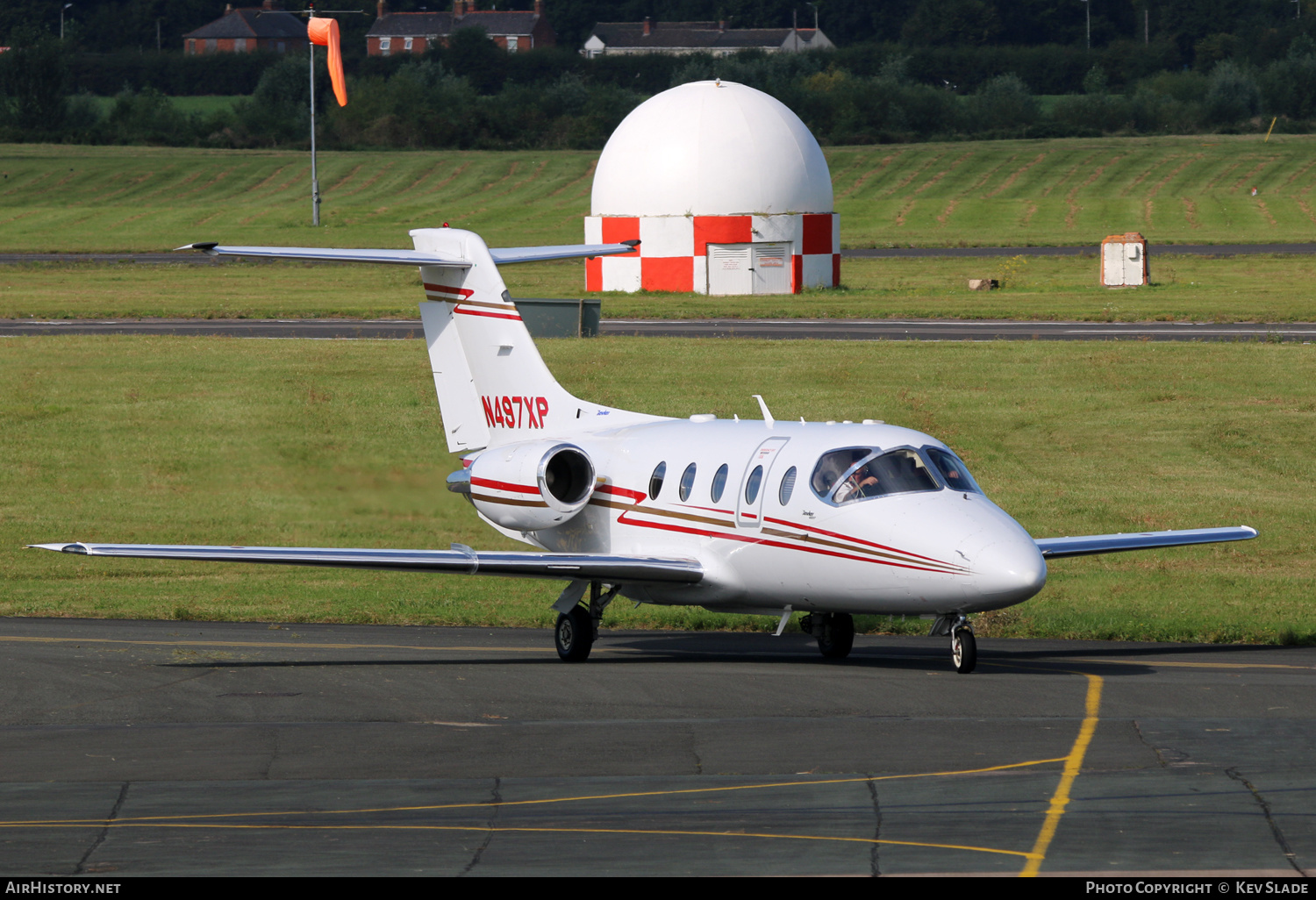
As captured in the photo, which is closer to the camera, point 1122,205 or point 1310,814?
point 1310,814

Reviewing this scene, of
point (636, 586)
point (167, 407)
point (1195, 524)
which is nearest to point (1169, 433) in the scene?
point (1195, 524)

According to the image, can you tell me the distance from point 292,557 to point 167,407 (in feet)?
71.0

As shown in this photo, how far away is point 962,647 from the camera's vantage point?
17.4 metres

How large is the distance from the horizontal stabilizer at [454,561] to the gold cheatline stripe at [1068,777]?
4.54 m

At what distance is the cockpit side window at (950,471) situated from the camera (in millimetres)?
17422

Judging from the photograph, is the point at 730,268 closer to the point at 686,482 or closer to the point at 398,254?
the point at 398,254

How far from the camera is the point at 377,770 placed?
44.7 ft

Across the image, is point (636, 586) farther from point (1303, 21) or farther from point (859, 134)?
point (1303, 21)

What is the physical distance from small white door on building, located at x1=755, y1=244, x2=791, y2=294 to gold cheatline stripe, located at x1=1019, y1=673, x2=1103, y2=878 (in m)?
45.2

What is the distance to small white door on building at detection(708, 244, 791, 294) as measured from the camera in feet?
203

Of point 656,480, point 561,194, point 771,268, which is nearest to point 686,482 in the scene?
point 656,480

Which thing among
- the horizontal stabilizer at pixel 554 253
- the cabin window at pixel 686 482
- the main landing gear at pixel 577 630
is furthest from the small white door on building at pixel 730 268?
the main landing gear at pixel 577 630

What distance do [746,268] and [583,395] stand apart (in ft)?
79.7

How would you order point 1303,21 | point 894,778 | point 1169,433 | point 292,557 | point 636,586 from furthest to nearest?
point 1303,21 < point 1169,433 < point 636,586 < point 292,557 < point 894,778
